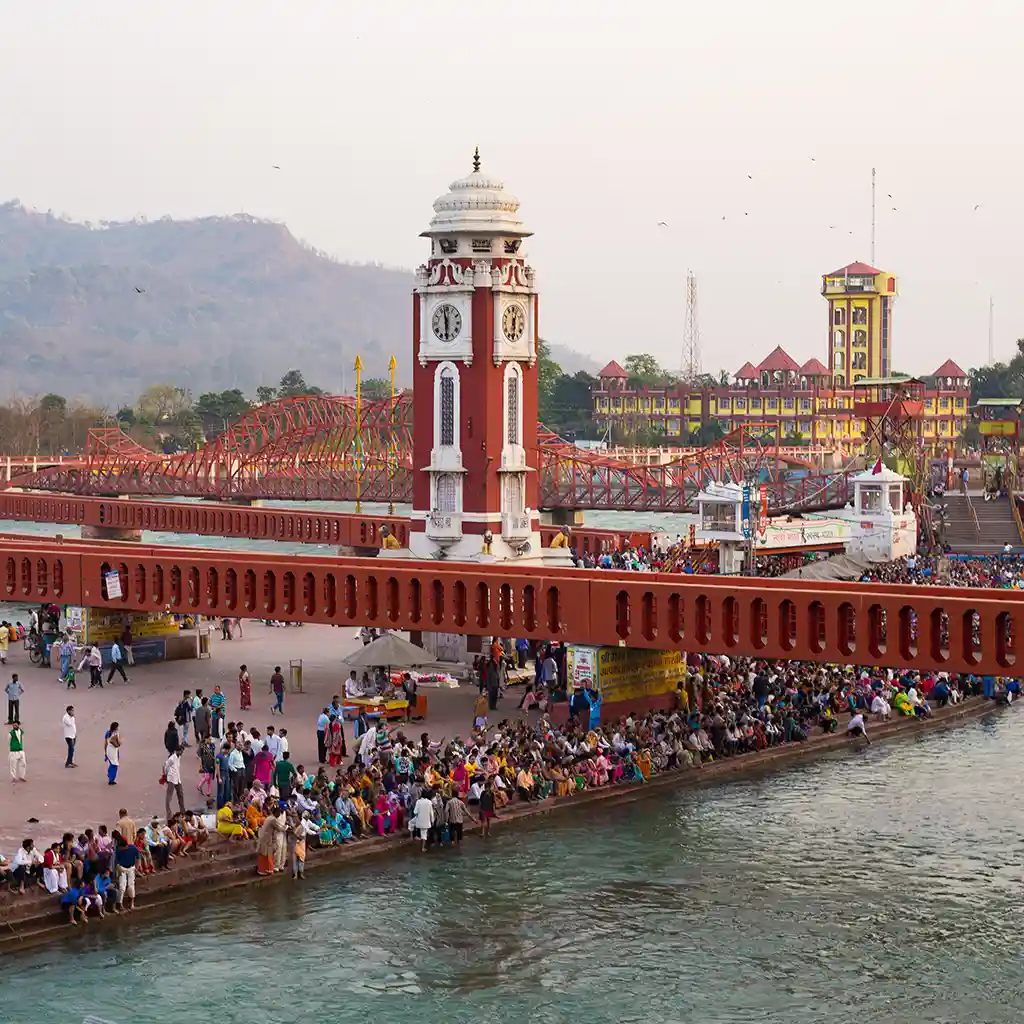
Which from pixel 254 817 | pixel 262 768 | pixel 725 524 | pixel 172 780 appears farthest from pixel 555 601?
pixel 725 524

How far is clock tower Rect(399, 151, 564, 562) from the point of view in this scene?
52.9 metres

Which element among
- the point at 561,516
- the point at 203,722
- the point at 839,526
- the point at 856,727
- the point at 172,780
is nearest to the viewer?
the point at 172,780

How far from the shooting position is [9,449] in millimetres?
197500

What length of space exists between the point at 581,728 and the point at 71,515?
7736 cm

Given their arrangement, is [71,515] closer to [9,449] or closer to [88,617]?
[88,617]

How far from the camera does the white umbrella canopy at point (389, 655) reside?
4128 cm

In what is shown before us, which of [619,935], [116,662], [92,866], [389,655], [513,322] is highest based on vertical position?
[513,322]

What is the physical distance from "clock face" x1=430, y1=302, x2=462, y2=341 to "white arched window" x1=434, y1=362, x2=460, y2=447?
2.56ft

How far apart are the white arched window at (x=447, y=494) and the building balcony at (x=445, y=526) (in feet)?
0.40

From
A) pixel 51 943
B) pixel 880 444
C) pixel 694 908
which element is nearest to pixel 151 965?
pixel 51 943

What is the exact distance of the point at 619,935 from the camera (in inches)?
1144

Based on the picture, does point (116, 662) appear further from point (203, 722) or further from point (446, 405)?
point (446, 405)

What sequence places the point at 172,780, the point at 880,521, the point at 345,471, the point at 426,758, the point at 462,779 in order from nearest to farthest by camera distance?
1. the point at 172,780
2. the point at 462,779
3. the point at 426,758
4. the point at 880,521
5. the point at 345,471

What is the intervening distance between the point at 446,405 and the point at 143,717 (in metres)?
16.2
